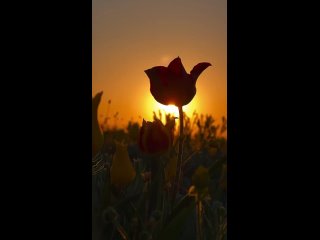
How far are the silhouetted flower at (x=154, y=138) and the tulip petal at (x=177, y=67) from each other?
6 cm

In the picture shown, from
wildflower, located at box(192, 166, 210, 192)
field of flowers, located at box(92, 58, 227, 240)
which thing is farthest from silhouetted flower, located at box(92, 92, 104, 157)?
wildflower, located at box(192, 166, 210, 192)

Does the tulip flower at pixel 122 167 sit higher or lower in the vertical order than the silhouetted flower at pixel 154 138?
lower

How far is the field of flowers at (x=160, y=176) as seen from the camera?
1.42ft

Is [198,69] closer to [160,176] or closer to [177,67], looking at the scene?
[177,67]

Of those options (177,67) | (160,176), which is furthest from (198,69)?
(160,176)

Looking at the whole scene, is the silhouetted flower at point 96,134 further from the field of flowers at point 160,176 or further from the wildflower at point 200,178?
the wildflower at point 200,178

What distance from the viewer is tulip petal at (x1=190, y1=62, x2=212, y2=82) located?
17.3 inches

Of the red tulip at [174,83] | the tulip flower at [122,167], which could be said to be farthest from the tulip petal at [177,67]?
the tulip flower at [122,167]

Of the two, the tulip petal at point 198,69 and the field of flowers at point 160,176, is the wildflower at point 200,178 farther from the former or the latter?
the tulip petal at point 198,69

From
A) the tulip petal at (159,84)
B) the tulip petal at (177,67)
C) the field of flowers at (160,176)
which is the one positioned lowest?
the field of flowers at (160,176)

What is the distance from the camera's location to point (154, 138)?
0.43 meters

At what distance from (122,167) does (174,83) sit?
0.37ft
